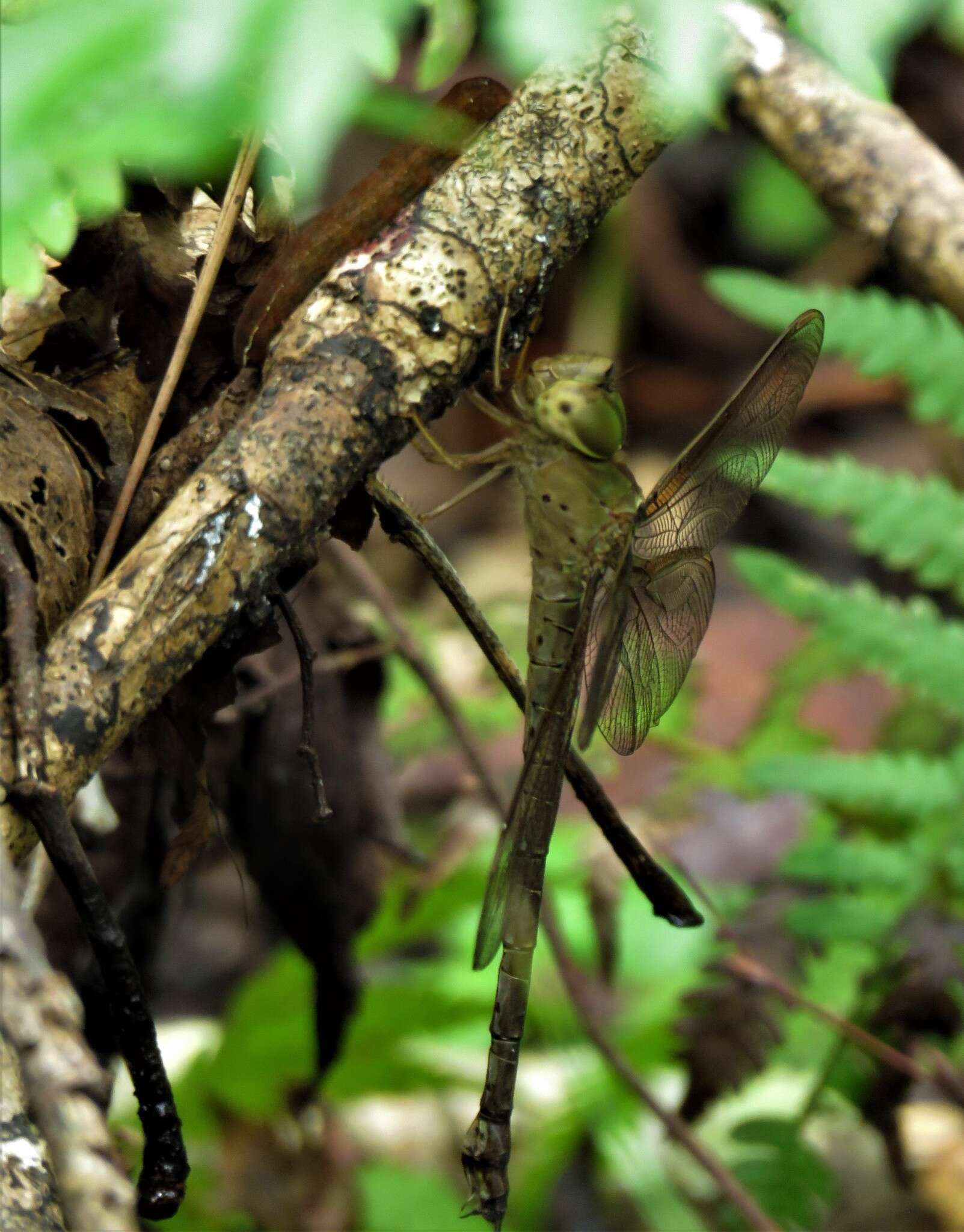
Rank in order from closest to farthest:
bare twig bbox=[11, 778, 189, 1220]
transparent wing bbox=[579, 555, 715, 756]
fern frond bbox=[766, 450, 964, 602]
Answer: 1. bare twig bbox=[11, 778, 189, 1220]
2. transparent wing bbox=[579, 555, 715, 756]
3. fern frond bbox=[766, 450, 964, 602]

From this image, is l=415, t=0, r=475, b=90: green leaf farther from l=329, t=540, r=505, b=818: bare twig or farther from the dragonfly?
l=329, t=540, r=505, b=818: bare twig

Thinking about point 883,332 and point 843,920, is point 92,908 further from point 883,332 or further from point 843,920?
point 883,332

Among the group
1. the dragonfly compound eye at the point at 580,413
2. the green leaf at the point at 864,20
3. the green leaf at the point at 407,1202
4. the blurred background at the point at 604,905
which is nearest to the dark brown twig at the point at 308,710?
the blurred background at the point at 604,905

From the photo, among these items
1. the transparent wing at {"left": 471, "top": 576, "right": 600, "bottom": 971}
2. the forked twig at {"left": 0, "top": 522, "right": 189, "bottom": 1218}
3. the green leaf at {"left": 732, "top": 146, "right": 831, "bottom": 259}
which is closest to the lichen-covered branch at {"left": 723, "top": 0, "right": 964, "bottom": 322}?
the transparent wing at {"left": 471, "top": 576, "right": 600, "bottom": 971}

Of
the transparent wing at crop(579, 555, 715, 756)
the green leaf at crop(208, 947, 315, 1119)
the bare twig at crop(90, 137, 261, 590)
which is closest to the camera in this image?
the bare twig at crop(90, 137, 261, 590)

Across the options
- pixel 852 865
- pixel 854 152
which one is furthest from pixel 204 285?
pixel 852 865

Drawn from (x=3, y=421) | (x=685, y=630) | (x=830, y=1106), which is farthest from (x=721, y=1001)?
(x=3, y=421)
